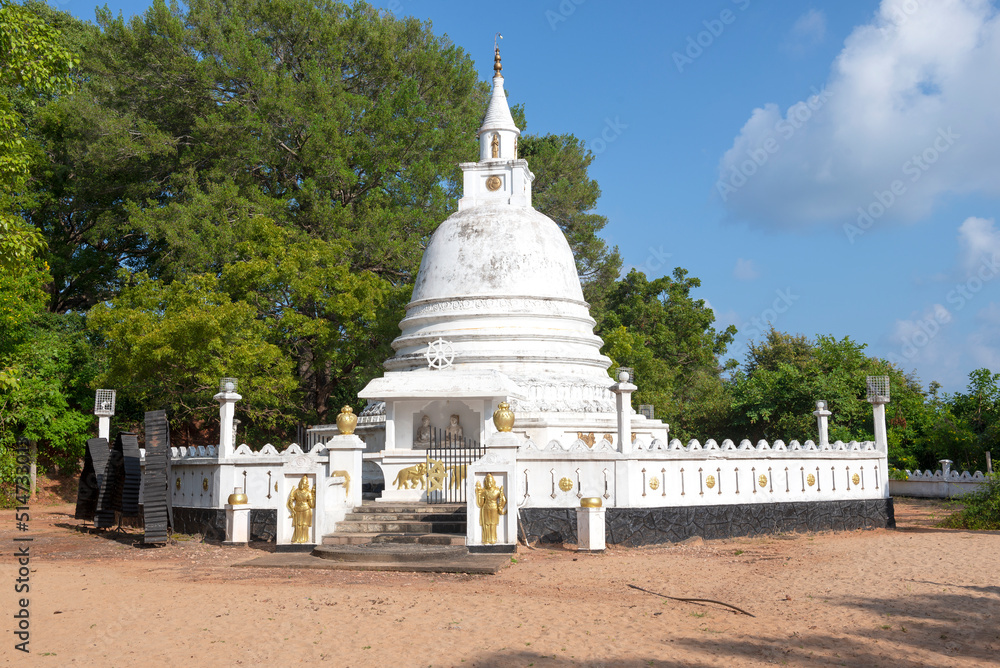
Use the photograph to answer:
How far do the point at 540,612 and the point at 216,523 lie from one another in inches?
445

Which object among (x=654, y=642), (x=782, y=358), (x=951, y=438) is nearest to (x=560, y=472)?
(x=654, y=642)

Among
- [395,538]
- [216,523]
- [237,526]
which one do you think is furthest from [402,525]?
[216,523]

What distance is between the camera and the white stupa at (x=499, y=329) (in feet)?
67.0

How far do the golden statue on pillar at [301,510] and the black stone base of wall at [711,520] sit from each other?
4075 millimetres

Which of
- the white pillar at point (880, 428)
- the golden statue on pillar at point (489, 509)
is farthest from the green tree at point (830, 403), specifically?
the golden statue on pillar at point (489, 509)

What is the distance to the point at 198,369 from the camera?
93.0 ft

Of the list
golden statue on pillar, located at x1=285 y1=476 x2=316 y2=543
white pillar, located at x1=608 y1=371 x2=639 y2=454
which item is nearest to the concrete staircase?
golden statue on pillar, located at x1=285 y1=476 x2=316 y2=543

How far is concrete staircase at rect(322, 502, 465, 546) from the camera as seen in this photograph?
1603cm

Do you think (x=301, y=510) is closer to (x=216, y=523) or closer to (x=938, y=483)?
(x=216, y=523)

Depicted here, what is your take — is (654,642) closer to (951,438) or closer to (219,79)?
(951,438)

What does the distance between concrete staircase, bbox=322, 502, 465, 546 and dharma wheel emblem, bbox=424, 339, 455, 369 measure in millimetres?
6226

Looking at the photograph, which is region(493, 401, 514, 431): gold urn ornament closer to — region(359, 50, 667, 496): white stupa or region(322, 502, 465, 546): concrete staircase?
region(322, 502, 465, 546): concrete staircase

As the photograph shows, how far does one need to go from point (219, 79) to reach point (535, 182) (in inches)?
693

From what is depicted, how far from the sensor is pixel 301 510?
16.4 m
